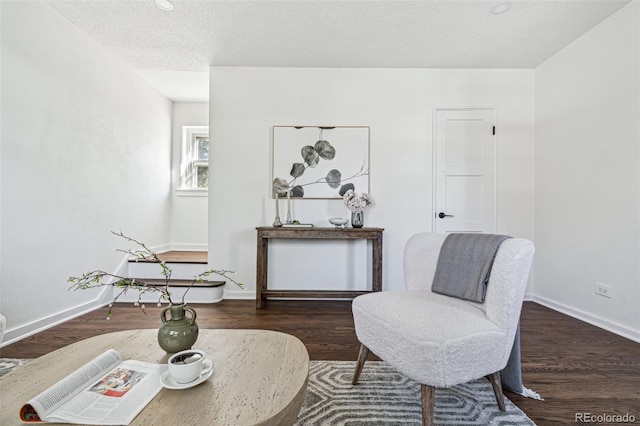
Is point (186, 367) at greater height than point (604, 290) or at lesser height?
greater

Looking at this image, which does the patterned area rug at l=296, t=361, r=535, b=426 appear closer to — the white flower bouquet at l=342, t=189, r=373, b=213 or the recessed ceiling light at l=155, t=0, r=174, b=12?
the white flower bouquet at l=342, t=189, r=373, b=213

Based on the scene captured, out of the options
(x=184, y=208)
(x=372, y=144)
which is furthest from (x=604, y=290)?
(x=184, y=208)

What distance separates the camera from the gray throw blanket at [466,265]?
1.45 m

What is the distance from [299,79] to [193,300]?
2.72m

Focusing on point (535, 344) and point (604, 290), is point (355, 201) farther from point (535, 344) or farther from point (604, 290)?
point (604, 290)

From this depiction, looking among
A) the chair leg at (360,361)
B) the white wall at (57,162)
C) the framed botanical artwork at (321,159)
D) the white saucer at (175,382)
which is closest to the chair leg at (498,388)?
the chair leg at (360,361)

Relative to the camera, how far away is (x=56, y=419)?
72 cm

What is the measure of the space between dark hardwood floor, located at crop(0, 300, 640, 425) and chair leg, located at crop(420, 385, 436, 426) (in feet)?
1.98

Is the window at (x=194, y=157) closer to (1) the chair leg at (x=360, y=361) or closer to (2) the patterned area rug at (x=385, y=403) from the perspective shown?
(2) the patterned area rug at (x=385, y=403)

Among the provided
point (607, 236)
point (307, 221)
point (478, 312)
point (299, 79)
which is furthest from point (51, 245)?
point (607, 236)

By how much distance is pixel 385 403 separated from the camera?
1409 millimetres

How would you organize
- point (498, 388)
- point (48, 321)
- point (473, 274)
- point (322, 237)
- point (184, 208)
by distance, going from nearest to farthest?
point (498, 388) < point (473, 274) < point (48, 321) < point (322, 237) < point (184, 208)

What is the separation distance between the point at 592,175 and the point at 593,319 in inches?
49.6

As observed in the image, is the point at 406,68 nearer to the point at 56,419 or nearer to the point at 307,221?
the point at 307,221
